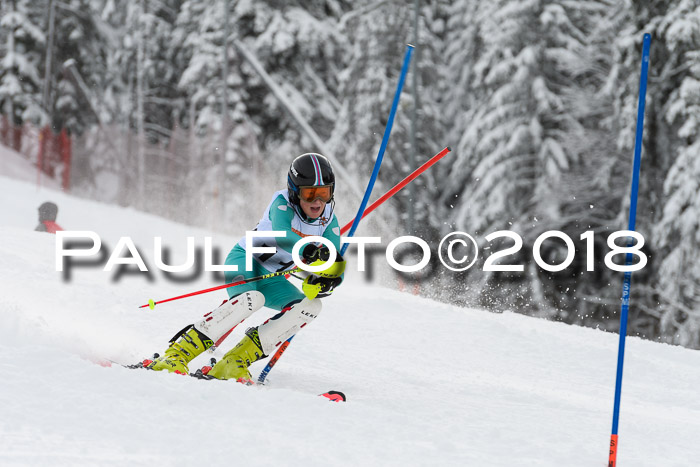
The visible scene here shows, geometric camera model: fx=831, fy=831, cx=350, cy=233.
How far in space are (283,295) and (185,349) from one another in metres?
0.70

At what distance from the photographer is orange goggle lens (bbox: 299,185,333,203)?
15.8 ft

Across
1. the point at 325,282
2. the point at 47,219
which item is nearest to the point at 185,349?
the point at 325,282

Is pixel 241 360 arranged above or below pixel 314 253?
below

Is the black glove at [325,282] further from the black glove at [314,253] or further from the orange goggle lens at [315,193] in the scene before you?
the orange goggle lens at [315,193]

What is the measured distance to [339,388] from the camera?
518cm

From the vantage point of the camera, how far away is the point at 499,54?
20.0 metres

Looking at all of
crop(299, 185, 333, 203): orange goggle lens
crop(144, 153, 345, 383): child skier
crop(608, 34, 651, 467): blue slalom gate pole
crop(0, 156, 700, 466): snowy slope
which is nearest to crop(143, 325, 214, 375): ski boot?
crop(144, 153, 345, 383): child skier

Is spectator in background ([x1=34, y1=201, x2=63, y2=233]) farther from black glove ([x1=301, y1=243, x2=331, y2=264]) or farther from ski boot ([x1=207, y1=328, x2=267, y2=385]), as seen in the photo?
black glove ([x1=301, y1=243, x2=331, y2=264])

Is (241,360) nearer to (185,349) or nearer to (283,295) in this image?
(185,349)

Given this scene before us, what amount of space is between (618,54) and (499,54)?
3.63m

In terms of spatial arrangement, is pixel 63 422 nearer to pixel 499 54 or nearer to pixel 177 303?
pixel 177 303

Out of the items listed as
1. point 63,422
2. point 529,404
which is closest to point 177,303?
point 529,404

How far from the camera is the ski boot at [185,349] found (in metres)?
4.58

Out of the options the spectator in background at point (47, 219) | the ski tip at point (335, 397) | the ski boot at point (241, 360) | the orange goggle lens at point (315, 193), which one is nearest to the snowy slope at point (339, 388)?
the ski tip at point (335, 397)
